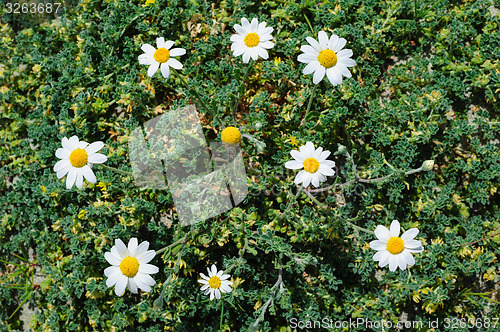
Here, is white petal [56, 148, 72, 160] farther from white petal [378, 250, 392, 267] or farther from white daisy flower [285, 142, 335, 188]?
white petal [378, 250, 392, 267]

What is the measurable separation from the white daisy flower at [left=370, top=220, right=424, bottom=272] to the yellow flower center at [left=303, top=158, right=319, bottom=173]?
0.70 meters

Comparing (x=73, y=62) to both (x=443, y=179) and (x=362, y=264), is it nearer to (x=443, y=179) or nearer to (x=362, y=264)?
(x=362, y=264)

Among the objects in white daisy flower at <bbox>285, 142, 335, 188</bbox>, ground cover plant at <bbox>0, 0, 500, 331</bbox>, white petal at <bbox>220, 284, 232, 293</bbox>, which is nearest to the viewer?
white daisy flower at <bbox>285, 142, 335, 188</bbox>

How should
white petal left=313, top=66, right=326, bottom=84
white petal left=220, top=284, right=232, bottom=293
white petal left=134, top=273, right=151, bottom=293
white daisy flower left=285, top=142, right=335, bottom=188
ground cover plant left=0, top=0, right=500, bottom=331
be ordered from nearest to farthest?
white petal left=134, top=273, right=151, bottom=293 < white daisy flower left=285, top=142, right=335, bottom=188 < white petal left=313, top=66, right=326, bottom=84 < white petal left=220, top=284, right=232, bottom=293 < ground cover plant left=0, top=0, right=500, bottom=331

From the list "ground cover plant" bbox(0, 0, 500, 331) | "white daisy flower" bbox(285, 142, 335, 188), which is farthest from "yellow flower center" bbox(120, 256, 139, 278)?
"white daisy flower" bbox(285, 142, 335, 188)

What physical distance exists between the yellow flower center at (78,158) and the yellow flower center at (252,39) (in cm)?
174

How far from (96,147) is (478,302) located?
13.0 ft

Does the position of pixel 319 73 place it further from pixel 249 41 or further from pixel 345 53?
pixel 249 41

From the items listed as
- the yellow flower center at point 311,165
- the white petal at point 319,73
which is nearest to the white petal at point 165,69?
the white petal at point 319,73

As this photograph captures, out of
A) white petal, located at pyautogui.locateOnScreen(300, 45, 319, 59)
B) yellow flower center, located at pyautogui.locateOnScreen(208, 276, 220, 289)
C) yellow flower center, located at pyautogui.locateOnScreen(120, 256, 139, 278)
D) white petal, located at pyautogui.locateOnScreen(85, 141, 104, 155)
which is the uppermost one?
white petal, located at pyautogui.locateOnScreen(300, 45, 319, 59)

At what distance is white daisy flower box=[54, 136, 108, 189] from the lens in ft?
10.5

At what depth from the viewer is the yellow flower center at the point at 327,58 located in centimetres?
331

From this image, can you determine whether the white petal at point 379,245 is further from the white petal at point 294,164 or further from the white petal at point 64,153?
the white petal at point 64,153

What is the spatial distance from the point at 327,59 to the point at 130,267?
234 cm
